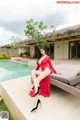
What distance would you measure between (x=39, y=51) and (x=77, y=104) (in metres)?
1.57

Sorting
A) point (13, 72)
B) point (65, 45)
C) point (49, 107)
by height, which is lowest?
point (13, 72)

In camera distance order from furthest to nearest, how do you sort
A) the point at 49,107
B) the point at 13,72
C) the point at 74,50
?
the point at 74,50, the point at 13,72, the point at 49,107

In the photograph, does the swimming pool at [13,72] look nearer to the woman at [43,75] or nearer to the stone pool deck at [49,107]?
the stone pool deck at [49,107]

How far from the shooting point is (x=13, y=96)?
3494 mm

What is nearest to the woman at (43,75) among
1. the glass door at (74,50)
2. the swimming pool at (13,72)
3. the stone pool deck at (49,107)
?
the stone pool deck at (49,107)

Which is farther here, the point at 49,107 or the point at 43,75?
the point at 43,75

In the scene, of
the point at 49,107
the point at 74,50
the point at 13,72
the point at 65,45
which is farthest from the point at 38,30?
the point at 49,107

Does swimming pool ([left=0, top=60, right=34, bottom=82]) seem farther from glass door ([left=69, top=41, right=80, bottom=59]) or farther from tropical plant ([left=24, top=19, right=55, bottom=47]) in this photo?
glass door ([left=69, top=41, right=80, bottom=59])

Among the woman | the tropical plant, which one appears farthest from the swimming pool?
the woman

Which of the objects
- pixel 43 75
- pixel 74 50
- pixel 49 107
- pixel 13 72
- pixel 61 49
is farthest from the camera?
pixel 61 49

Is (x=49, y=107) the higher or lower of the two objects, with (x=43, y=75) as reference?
lower

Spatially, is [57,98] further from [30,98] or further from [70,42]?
[70,42]

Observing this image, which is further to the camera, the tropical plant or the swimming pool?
the tropical plant

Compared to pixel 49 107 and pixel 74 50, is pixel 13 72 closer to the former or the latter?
pixel 74 50
